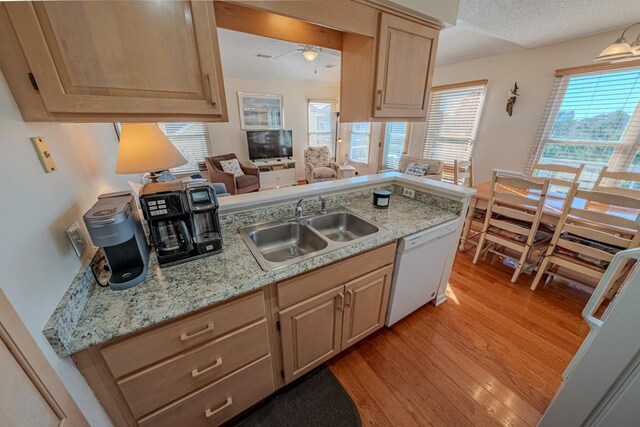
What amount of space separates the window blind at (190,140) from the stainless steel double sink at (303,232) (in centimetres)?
438

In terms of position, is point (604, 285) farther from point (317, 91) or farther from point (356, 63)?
point (317, 91)

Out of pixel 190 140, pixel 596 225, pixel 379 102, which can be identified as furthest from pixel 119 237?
pixel 190 140

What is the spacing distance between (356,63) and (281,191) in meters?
0.93

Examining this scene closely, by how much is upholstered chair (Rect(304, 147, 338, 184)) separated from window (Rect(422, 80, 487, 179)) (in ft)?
6.63

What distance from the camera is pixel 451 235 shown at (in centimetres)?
171

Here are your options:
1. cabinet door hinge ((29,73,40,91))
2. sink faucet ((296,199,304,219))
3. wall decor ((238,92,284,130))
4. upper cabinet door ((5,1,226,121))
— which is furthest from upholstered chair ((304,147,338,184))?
cabinet door hinge ((29,73,40,91))

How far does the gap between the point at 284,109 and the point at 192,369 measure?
5.57 meters

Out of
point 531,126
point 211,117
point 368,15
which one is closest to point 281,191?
point 211,117

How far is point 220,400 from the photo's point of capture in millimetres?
1076

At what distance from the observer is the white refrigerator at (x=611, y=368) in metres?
0.75

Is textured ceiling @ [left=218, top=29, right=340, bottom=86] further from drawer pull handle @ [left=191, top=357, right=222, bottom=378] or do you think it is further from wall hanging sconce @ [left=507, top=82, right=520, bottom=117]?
drawer pull handle @ [left=191, top=357, right=222, bottom=378]

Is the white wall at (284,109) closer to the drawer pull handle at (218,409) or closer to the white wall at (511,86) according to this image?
the white wall at (511,86)

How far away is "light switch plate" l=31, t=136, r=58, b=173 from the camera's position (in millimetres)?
746

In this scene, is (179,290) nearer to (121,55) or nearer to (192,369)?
(192,369)
